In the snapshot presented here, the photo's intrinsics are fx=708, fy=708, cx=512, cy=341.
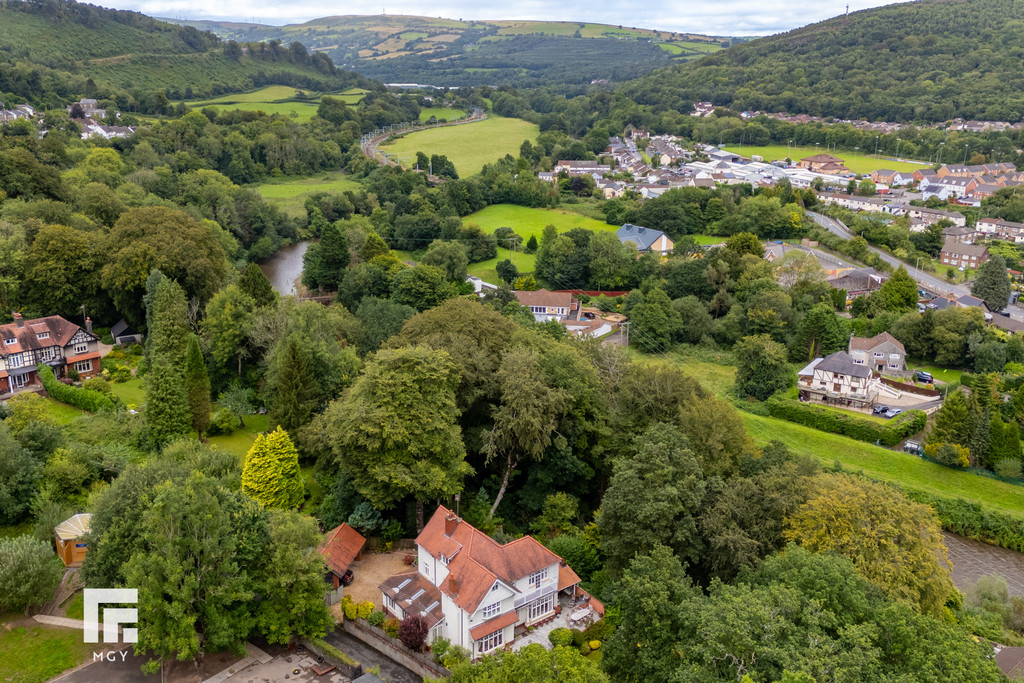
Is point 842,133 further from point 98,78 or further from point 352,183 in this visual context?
point 98,78

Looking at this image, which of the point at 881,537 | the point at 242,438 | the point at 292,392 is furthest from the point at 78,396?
the point at 881,537

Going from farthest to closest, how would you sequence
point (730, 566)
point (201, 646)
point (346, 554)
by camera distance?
point (346, 554), point (730, 566), point (201, 646)

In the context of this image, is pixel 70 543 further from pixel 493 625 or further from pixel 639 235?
pixel 639 235

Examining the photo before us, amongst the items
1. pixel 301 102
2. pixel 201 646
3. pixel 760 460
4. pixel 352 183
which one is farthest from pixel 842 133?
pixel 201 646

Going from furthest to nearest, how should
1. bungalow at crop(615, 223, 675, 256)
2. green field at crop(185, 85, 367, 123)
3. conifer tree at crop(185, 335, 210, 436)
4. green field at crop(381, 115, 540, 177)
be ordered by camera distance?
green field at crop(185, 85, 367, 123) → green field at crop(381, 115, 540, 177) → bungalow at crop(615, 223, 675, 256) → conifer tree at crop(185, 335, 210, 436)

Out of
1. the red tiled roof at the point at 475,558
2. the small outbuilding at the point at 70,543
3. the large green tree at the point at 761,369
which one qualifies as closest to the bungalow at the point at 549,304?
the large green tree at the point at 761,369

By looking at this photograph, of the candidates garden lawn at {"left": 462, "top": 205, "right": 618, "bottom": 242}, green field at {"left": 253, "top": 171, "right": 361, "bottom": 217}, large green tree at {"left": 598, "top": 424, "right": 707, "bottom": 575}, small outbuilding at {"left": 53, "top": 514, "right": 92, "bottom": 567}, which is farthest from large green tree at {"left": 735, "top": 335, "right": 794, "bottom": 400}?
green field at {"left": 253, "top": 171, "right": 361, "bottom": 217}

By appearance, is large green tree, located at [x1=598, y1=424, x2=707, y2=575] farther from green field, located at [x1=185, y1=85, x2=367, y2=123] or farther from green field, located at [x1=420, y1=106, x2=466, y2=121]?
green field, located at [x1=420, y1=106, x2=466, y2=121]
